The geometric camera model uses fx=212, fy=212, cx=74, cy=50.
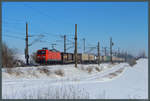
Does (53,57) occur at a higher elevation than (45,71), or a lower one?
higher

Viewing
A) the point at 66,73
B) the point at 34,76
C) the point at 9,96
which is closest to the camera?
the point at 9,96

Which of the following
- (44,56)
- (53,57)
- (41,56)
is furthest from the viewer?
(53,57)

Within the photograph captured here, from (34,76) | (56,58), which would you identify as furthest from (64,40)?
(34,76)

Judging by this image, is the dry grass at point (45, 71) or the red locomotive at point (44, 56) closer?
the dry grass at point (45, 71)

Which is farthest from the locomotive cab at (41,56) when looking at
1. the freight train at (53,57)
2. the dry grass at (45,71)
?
the dry grass at (45,71)

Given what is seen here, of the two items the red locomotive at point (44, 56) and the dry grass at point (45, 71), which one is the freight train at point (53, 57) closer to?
the red locomotive at point (44, 56)

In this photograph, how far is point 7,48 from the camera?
35.8 m

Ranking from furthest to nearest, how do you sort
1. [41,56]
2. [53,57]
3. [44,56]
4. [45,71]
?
[53,57], [41,56], [44,56], [45,71]

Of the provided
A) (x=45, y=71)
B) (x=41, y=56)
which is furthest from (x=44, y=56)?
(x=45, y=71)

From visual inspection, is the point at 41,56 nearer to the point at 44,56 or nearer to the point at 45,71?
the point at 44,56

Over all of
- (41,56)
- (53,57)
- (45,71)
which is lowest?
(45,71)

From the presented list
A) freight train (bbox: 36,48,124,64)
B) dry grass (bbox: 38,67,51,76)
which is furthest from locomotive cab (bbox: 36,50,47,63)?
dry grass (bbox: 38,67,51,76)

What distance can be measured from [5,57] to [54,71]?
10.9 meters

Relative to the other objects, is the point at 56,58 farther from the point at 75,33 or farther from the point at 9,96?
the point at 9,96
